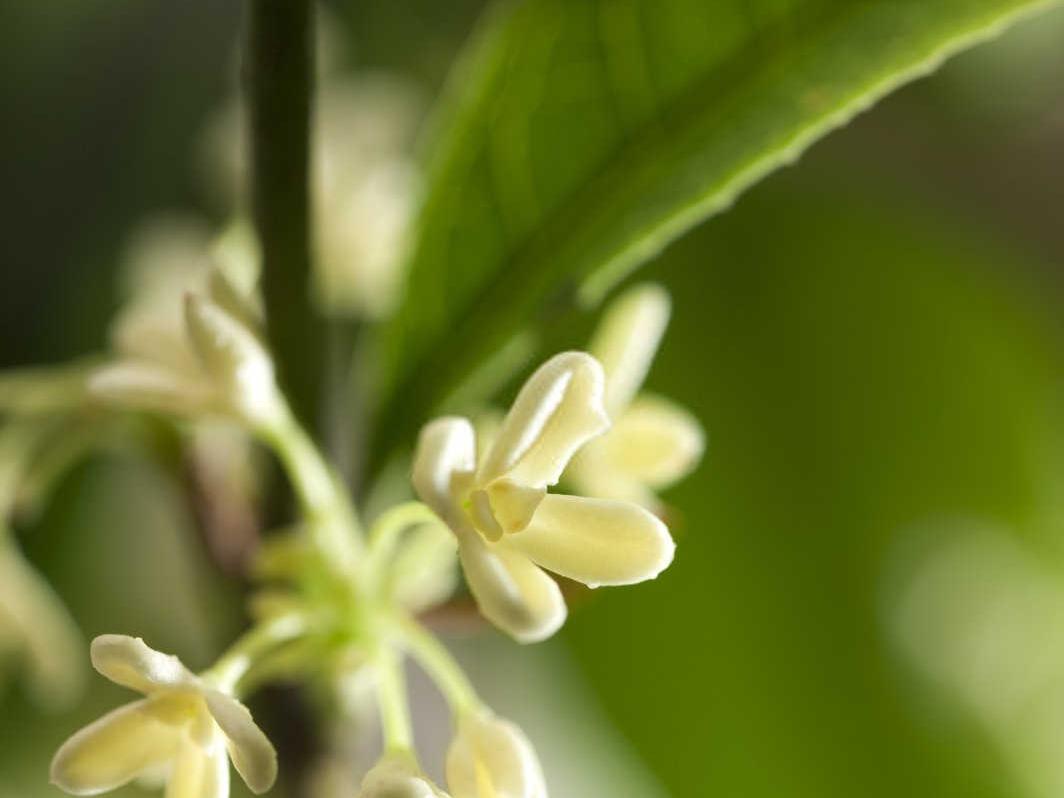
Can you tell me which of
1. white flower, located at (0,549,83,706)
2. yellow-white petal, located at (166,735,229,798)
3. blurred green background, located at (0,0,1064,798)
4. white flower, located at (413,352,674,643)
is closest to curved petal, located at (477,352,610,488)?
white flower, located at (413,352,674,643)

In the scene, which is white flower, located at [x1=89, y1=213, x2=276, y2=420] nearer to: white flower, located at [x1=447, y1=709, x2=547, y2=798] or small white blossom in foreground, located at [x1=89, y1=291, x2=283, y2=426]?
small white blossom in foreground, located at [x1=89, y1=291, x2=283, y2=426]

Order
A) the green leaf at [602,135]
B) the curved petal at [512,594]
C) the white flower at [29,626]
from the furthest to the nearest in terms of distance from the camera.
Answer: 1. the white flower at [29,626]
2. the green leaf at [602,135]
3. the curved petal at [512,594]

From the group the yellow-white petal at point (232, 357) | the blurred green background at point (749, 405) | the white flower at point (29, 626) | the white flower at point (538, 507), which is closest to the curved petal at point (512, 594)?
the white flower at point (538, 507)

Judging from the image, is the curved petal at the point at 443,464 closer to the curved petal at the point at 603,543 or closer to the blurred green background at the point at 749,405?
the curved petal at the point at 603,543

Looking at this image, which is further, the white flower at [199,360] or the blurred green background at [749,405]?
the blurred green background at [749,405]

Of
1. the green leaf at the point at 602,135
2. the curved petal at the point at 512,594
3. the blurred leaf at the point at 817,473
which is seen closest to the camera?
the curved petal at the point at 512,594

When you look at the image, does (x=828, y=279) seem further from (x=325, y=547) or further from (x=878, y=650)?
(x=325, y=547)

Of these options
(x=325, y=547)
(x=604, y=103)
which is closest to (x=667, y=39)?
(x=604, y=103)
